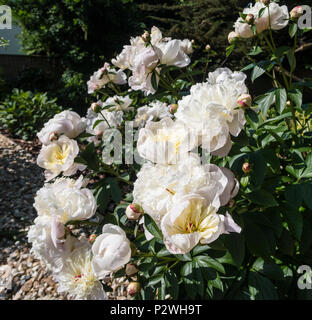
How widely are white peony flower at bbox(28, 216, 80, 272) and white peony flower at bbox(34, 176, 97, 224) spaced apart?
0.03 meters

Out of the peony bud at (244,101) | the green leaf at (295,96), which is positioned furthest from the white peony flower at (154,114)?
the peony bud at (244,101)

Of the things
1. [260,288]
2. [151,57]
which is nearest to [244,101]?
[151,57]

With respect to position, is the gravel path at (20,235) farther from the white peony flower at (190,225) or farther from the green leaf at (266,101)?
the green leaf at (266,101)

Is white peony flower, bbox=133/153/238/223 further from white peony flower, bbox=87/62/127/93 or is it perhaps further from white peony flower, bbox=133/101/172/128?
white peony flower, bbox=87/62/127/93

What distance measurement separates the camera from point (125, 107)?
1661mm

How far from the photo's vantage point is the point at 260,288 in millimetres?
881

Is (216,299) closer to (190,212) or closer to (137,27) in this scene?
(190,212)

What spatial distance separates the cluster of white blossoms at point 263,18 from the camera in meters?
1.06

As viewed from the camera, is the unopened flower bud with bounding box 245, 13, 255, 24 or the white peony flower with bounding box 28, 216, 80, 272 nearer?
the white peony flower with bounding box 28, 216, 80, 272

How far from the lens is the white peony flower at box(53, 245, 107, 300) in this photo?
749 millimetres

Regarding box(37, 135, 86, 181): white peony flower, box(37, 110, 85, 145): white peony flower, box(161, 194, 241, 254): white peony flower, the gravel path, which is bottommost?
the gravel path

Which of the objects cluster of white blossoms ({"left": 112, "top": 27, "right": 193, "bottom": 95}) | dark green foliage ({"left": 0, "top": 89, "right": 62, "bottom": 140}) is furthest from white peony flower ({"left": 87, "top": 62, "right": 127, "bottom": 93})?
dark green foliage ({"left": 0, "top": 89, "right": 62, "bottom": 140})

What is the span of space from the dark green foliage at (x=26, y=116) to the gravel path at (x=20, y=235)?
405 mm
